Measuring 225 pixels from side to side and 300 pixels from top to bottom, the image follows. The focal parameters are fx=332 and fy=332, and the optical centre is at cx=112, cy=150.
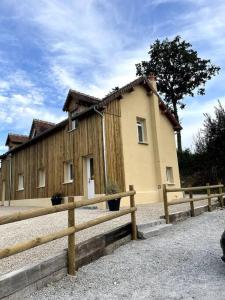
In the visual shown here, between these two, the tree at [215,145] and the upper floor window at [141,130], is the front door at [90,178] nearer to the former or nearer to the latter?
the upper floor window at [141,130]

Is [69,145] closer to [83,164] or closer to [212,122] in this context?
[83,164]

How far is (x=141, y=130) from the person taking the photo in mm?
18016

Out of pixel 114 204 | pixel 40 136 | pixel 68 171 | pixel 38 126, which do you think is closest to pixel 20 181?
pixel 38 126

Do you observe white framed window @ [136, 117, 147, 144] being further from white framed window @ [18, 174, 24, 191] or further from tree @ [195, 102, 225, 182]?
white framed window @ [18, 174, 24, 191]

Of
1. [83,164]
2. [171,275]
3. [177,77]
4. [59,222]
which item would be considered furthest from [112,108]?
[177,77]

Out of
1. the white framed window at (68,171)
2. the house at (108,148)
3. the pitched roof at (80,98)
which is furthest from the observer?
the white framed window at (68,171)

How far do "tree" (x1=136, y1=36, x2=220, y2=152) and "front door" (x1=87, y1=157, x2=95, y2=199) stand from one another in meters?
18.4

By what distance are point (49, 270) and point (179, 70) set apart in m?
31.2

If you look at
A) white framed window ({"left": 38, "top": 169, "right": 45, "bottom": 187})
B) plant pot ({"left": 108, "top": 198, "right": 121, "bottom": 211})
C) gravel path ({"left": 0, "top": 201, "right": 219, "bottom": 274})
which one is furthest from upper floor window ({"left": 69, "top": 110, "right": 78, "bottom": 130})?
gravel path ({"left": 0, "top": 201, "right": 219, "bottom": 274})

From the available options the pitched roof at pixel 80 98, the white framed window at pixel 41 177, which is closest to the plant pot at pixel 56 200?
the white framed window at pixel 41 177

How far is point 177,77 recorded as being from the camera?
110ft

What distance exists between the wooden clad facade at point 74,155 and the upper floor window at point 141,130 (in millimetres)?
1936

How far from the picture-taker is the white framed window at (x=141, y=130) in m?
17.8

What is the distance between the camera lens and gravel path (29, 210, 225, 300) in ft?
15.2
